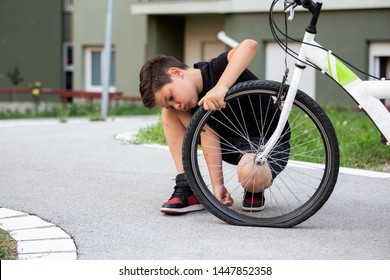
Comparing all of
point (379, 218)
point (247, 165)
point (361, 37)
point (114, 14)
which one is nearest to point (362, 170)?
point (379, 218)

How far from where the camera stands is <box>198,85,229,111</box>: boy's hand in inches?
185

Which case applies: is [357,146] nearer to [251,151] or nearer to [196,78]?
[251,151]

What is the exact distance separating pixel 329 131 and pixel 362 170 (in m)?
2.65

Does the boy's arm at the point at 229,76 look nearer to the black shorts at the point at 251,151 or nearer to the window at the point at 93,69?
the black shorts at the point at 251,151

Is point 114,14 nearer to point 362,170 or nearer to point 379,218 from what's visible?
point 362,170

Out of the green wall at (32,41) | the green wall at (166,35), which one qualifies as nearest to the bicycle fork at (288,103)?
the green wall at (166,35)

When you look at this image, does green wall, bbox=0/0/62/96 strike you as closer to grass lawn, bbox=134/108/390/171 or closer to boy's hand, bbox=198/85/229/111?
grass lawn, bbox=134/108/390/171

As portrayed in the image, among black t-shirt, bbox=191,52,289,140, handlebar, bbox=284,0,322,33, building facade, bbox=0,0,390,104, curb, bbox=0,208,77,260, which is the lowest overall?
building facade, bbox=0,0,390,104

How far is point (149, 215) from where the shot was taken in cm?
525

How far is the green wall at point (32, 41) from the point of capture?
29.1m

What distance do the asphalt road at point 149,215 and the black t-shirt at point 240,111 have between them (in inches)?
21.2

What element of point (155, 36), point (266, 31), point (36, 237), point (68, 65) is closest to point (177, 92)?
point (36, 237)

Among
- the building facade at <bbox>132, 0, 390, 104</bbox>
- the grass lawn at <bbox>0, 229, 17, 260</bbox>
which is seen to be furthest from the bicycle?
the building facade at <bbox>132, 0, 390, 104</bbox>

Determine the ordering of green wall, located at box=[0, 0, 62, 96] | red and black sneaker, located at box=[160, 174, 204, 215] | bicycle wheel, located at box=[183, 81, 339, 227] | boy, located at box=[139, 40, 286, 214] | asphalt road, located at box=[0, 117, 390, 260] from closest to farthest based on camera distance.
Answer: asphalt road, located at box=[0, 117, 390, 260] → bicycle wheel, located at box=[183, 81, 339, 227] → boy, located at box=[139, 40, 286, 214] → red and black sneaker, located at box=[160, 174, 204, 215] → green wall, located at box=[0, 0, 62, 96]
